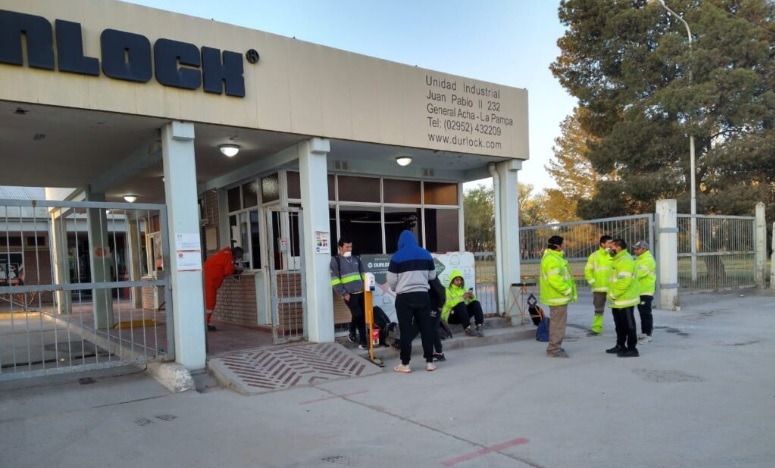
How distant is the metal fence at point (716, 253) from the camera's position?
1428 cm

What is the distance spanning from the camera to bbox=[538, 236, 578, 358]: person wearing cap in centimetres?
770

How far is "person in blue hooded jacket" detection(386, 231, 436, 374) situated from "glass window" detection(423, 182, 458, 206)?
4517 mm

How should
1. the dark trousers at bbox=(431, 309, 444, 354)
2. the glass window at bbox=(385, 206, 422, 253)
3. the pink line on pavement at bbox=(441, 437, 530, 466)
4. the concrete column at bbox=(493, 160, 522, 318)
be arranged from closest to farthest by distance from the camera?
the pink line on pavement at bbox=(441, 437, 530, 466)
the dark trousers at bbox=(431, 309, 444, 354)
the concrete column at bbox=(493, 160, 522, 318)
the glass window at bbox=(385, 206, 422, 253)

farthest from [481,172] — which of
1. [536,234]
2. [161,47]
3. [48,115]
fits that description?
[48,115]

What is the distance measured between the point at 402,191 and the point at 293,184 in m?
2.53

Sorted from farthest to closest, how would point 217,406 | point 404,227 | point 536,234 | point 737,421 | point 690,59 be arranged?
point 690,59, point 536,234, point 404,227, point 217,406, point 737,421

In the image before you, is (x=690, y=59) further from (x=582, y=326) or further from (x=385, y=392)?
(x=385, y=392)

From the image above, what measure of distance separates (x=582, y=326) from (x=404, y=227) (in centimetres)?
431

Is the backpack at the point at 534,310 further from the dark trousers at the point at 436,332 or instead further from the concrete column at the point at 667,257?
the concrete column at the point at 667,257

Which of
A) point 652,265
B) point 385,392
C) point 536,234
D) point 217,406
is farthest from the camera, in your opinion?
point 536,234

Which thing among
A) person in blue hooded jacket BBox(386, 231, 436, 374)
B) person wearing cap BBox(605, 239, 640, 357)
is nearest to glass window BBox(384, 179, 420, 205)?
person in blue hooded jacket BBox(386, 231, 436, 374)

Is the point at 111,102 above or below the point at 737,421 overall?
above

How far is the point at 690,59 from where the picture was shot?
18.7 meters

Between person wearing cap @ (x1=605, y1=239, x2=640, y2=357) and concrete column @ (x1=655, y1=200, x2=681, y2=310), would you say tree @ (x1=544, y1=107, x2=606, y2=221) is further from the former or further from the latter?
person wearing cap @ (x1=605, y1=239, x2=640, y2=357)
